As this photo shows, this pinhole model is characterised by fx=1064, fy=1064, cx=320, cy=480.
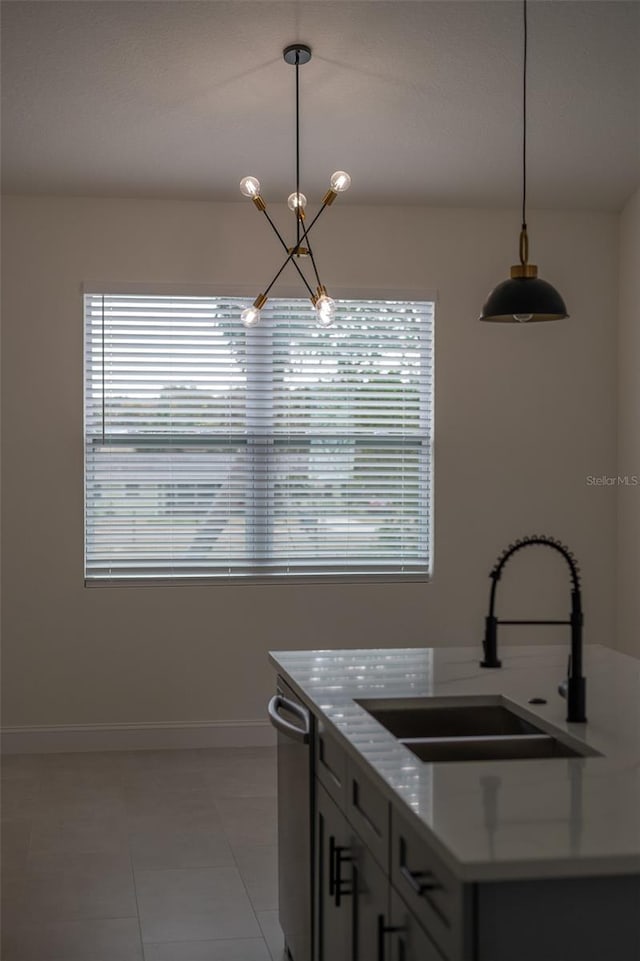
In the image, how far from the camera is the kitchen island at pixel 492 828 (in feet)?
4.95

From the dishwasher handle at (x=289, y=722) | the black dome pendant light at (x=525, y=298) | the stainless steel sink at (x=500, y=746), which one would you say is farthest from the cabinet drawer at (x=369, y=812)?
the black dome pendant light at (x=525, y=298)

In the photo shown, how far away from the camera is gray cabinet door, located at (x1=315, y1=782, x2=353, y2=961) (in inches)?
88.8

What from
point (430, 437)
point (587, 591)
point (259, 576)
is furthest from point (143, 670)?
point (587, 591)

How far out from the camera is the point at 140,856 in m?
3.89

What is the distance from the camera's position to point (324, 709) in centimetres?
244

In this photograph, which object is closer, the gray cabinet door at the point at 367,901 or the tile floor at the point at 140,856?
the gray cabinet door at the point at 367,901

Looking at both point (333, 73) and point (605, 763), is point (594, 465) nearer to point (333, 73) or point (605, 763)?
point (333, 73)

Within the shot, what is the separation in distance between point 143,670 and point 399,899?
3696 mm

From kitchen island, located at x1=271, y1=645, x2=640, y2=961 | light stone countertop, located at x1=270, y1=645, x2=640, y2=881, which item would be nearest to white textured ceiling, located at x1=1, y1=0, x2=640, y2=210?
light stone countertop, located at x1=270, y1=645, x2=640, y2=881

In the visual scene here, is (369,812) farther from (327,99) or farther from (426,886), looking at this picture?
(327,99)

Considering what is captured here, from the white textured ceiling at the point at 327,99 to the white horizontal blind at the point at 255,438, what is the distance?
2.16 feet

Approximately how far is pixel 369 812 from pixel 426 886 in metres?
0.40

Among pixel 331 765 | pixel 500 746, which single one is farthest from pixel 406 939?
pixel 331 765

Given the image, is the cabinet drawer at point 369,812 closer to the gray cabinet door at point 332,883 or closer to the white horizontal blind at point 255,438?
the gray cabinet door at point 332,883
